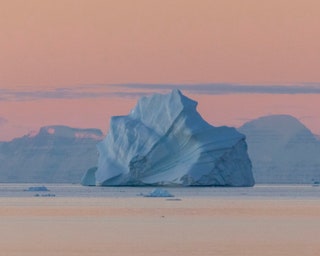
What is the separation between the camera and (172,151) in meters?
60.9

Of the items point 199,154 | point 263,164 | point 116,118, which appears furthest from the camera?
point 263,164

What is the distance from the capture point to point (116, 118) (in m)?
63.7

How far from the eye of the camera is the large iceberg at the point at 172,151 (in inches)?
2304

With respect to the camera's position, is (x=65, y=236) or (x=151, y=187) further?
(x=151, y=187)

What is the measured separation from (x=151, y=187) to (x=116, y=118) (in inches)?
171

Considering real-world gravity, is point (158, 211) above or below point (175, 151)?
below

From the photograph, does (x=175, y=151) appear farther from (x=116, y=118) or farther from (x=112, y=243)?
(x=112, y=243)

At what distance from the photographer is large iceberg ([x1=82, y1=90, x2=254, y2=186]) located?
58531 mm

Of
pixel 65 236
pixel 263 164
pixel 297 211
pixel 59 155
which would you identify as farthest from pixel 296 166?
pixel 65 236

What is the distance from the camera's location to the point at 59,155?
11350 cm

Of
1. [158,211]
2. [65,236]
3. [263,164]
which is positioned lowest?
[65,236]

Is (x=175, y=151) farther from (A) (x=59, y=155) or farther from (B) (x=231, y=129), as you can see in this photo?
(A) (x=59, y=155)

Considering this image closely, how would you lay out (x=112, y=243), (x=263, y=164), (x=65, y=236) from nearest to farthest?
(x=112, y=243), (x=65, y=236), (x=263, y=164)

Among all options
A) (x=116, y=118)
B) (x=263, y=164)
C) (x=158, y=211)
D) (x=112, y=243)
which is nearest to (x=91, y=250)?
(x=112, y=243)
